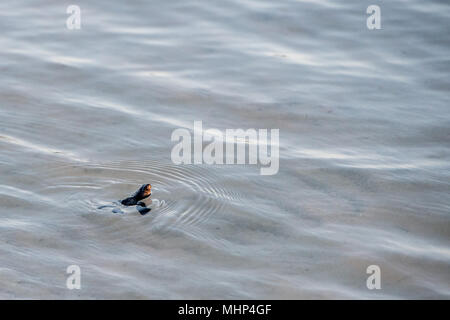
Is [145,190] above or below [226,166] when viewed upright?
below

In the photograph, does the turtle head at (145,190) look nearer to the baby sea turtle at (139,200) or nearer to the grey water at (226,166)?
the baby sea turtle at (139,200)

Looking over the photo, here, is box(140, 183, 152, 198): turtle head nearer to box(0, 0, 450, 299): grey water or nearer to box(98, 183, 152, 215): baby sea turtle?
box(98, 183, 152, 215): baby sea turtle

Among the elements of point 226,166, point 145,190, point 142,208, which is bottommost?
point 142,208

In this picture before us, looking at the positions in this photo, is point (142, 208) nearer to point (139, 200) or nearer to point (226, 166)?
point (139, 200)

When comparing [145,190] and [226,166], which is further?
[226,166]

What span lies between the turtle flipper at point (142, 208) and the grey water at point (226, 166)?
0.24ft

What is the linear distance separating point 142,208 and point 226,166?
135cm

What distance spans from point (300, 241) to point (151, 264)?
1.42 meters

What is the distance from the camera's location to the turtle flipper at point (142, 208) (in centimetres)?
739

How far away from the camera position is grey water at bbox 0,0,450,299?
675cm

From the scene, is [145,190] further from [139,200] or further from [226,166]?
[226,166]

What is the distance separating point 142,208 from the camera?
292 inches

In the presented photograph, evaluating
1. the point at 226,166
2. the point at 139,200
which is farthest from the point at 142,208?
the point at 226,166
